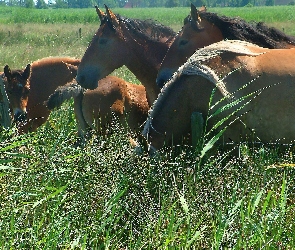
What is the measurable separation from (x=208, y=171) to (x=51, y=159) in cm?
110

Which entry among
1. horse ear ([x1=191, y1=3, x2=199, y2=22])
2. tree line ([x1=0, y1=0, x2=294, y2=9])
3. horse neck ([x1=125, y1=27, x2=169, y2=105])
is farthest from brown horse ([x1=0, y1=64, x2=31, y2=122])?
tree line ([x1=0, y1=0, x2=294, y2=9])

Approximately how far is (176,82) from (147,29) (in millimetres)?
3131

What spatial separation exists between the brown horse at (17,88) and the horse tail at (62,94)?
2.70 feet

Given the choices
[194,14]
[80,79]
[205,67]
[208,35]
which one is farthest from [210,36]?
[205,67]

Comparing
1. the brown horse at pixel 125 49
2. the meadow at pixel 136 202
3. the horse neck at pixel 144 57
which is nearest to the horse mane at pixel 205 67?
the meadow at pixel 136 202

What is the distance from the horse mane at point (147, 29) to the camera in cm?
721

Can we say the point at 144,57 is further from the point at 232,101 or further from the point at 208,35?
the point at 232,101

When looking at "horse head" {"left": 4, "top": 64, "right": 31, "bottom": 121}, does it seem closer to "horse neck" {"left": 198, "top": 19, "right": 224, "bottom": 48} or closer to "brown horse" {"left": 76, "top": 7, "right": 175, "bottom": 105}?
"brown horse" {"left": 76, "top": 7, "right": 175, "bottom": 105}

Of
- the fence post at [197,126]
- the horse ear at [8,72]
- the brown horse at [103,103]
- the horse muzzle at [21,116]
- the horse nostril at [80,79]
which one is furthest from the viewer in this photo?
the horse ear at [8,72]

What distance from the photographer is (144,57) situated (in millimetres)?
7152

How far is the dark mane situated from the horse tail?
6.32 feet

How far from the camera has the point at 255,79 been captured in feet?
13.6

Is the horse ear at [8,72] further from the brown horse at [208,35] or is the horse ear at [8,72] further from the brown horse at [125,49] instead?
the brown horse at [208,35]

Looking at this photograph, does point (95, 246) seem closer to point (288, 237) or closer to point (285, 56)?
point (288, 237)
